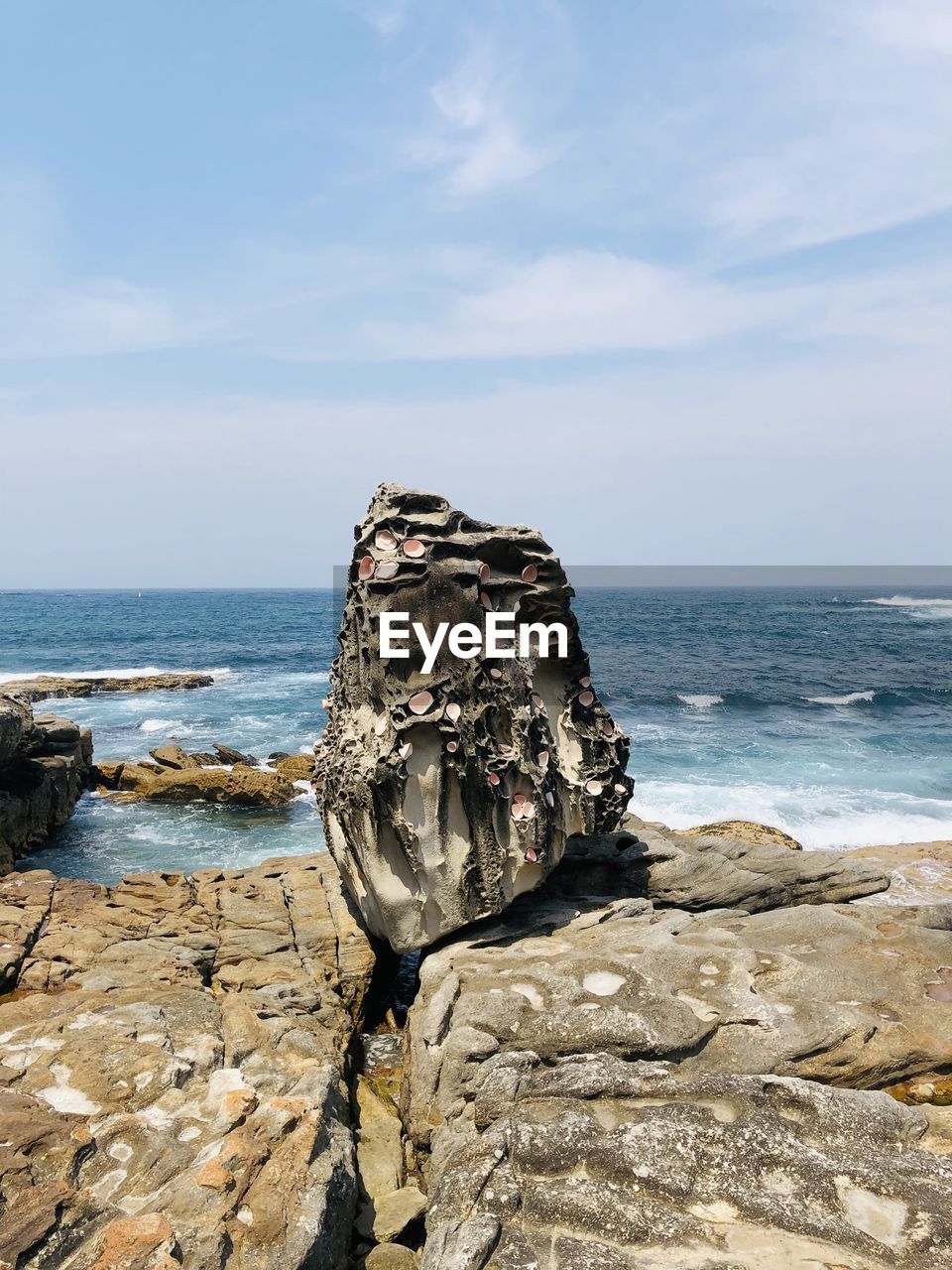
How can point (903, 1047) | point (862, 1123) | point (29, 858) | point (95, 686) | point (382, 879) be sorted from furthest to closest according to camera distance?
point (95, 686) < point (29, 858) < point (382, 879) < point (903, 1047) < point (862, 1123)

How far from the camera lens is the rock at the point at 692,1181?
13.1ft

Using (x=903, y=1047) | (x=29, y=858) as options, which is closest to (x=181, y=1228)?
(x=903, y=1047)

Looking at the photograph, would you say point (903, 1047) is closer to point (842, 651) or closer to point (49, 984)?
point (49, 984)

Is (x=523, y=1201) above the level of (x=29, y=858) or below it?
above

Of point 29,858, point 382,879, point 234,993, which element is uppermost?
point 382,879

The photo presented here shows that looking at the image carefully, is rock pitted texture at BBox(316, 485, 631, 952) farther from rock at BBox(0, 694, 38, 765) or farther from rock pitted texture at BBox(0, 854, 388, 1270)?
rock at BBox(0, 694, 38, 765)

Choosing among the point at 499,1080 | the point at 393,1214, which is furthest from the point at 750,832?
the point at 393,1214

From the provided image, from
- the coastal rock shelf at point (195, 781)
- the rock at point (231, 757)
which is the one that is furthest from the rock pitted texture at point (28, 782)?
the rock at point (231, 757)

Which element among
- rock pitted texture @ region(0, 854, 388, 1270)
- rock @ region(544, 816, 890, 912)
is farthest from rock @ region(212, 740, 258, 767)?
rock @ region(544, 816, 890, 912)

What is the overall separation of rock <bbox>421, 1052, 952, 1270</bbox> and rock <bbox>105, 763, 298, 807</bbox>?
515 inches

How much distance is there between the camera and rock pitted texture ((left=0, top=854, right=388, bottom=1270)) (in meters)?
4.45

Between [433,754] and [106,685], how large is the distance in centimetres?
3106

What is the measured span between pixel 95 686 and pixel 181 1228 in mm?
33366

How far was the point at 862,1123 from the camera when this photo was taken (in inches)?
192
